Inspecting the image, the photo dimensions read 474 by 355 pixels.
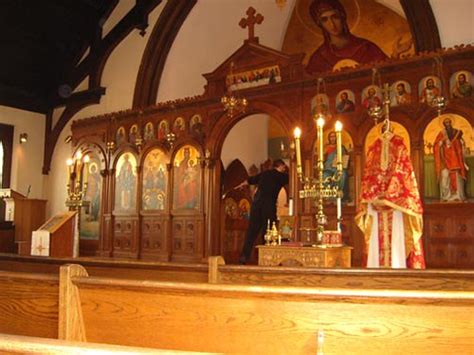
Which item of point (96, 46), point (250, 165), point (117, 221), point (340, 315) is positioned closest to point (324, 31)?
point (250, 165)

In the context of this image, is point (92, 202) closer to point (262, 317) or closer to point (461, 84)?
point (461, 84)

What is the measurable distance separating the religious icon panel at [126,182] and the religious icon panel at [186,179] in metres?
1.42

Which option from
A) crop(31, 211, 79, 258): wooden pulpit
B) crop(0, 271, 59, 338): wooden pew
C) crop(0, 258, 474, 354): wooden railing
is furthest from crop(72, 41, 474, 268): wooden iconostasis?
crop(0, 271, 59, 338): wooden pew

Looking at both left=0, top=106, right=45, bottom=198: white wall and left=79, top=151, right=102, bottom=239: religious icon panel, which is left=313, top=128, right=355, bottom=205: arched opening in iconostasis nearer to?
left=79, top=151, right=102, bottom=239: religious icon panel

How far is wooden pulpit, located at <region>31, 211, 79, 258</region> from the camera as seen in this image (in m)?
8.84

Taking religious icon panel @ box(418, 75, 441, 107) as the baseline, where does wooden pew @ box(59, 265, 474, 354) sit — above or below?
below

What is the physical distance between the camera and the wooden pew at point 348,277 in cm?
348

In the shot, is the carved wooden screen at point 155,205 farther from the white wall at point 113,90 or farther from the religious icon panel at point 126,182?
the white wall at point 113,90

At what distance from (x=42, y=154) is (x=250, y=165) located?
6.92 meters

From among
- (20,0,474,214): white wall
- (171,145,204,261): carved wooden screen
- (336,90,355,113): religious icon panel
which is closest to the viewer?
(336,90,355,113): religious icon panel

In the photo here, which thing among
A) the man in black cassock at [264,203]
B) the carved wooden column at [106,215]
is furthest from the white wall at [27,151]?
the man in black cassock at [264,203]

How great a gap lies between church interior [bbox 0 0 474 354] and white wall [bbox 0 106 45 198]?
0.20ft

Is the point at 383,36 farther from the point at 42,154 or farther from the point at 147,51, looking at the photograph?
the point at 42,154

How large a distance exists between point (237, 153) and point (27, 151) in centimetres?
695
